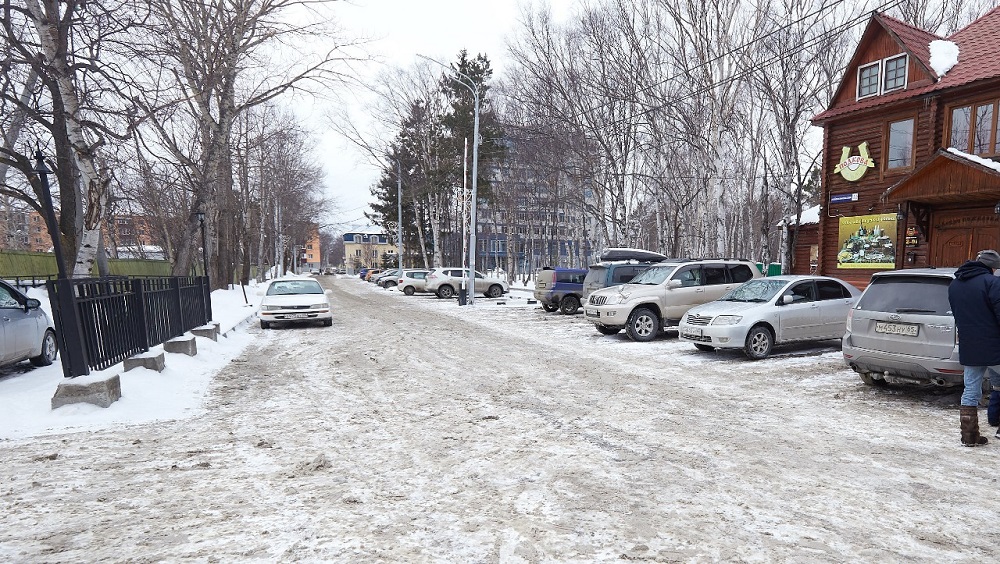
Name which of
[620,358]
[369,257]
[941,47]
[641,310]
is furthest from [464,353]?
[369,257]

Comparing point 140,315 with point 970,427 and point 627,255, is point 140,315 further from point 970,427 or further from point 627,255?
point 627,255

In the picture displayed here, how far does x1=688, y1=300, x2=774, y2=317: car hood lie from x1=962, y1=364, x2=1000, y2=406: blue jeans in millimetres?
4785

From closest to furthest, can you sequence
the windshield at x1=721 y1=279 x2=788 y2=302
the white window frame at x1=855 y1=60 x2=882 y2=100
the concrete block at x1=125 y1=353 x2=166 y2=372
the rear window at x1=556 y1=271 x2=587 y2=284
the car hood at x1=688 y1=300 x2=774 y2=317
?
the concrete block at x1=125 y1=353 x2=166 y2=372
the car hood at x1=688 y1=300 x2=774 y2=317
the windshield at x1=721 y1=279 x2=788 y2=302
the white window frame at x1=855 y1=60 x2=882 y2=100
the rear window at x1=556 y1=271 x2=587 y2=284

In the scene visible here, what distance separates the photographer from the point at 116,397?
632 cm

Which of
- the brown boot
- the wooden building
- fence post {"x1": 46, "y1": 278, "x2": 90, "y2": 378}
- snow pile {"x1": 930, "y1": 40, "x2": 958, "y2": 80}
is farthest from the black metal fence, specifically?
snow pile {"x1": 930, "y1": 40, "x2": 958, "y2": 80}

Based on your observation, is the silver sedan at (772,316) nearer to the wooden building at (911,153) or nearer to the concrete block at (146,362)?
the wooden building at (911,153)

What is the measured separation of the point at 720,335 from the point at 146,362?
9.07m

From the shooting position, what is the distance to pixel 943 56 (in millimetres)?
15305

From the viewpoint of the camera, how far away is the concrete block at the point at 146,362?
7367 mm

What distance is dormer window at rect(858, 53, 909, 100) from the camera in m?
16.1

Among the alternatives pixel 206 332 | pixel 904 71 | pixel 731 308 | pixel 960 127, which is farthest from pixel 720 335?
pixel 904 71

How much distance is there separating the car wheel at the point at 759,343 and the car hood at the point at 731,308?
1.21 feet

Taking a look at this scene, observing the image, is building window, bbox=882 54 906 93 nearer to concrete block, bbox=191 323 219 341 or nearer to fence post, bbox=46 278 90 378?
concrete block, bbox=191 323 219 341

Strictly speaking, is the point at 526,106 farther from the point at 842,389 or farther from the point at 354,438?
the point at 354,438
